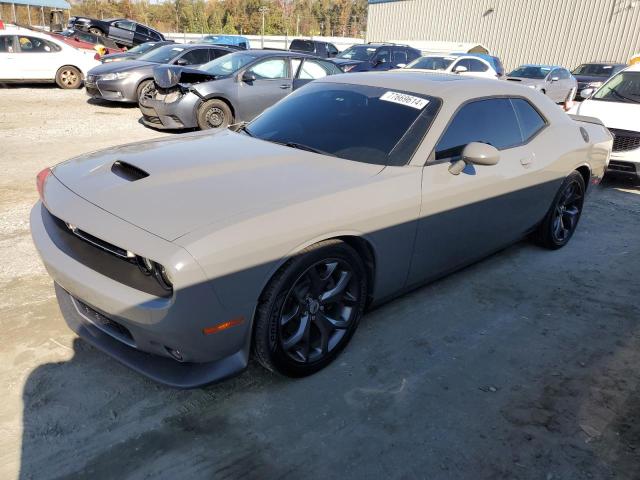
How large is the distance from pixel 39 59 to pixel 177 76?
6716mm

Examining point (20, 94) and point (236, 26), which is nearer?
point (20, 94)

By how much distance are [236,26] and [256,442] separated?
205 ft

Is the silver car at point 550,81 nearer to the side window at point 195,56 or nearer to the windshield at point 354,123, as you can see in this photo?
the side window at point 195,56

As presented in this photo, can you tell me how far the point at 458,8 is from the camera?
29359 millimetres

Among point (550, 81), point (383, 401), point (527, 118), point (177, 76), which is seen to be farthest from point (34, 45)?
point (550, 81)

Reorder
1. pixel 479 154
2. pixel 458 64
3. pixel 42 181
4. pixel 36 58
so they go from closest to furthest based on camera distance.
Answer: pixel 42 181, pixel 479 154, pixel 36 58, pixel 458 64

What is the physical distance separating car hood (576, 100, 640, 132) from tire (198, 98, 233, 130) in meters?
5.68

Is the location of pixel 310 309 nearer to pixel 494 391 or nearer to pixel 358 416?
pixel 358 416

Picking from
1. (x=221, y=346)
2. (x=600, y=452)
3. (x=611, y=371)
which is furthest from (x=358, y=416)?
(x=611, y=371)

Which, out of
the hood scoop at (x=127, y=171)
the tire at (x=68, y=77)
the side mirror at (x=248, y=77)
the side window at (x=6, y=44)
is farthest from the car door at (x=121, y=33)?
the hood scoop at (x=127, y=171)

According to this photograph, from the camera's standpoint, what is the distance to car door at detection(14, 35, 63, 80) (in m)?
12.7

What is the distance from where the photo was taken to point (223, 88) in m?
8.67

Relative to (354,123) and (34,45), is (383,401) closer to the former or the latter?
(354,123)

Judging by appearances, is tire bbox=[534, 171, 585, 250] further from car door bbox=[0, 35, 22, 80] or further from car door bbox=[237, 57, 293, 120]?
car door bbox=[0, 35, 22, 80]
